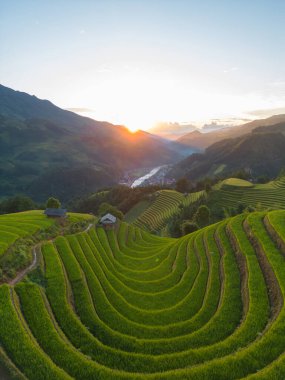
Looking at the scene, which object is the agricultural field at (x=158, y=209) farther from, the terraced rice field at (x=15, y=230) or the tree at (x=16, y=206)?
the terraced rice field at (x=15, y=230)

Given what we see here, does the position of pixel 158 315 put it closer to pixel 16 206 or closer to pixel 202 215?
pixel 202 215

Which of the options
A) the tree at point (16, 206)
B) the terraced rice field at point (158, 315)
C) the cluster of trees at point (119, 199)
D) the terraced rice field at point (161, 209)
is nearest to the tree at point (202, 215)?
the terraced rice field at point (161, 209)

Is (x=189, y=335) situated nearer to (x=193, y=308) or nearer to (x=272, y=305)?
(x=193, y=308)

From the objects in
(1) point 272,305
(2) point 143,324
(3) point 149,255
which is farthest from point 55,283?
(3) point 149,255

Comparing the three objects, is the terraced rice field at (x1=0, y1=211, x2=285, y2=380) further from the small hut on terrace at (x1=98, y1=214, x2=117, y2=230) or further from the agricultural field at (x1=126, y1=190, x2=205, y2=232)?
the agricultural field at (x1=126, y1=190, x2=205, y2=232)

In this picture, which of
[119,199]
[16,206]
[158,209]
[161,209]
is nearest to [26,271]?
[16,206]

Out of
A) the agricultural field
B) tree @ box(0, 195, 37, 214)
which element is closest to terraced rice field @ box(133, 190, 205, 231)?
the agricultural field

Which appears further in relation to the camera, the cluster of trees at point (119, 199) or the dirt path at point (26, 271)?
the cluster of trees at point (119, 199)

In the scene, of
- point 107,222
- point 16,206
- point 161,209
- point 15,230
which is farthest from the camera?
point 161,209
